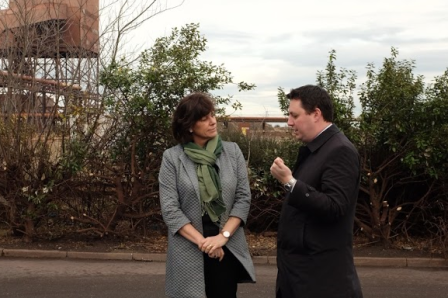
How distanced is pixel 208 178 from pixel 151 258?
19.0 feet

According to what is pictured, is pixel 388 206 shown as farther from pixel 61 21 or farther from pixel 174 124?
pixel 61 21

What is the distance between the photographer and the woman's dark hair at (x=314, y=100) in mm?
3094

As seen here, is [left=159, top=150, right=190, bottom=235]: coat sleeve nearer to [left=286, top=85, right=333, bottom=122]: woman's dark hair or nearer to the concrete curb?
[left=286, top=85, right=333, bottom=122]: woman's dark hair

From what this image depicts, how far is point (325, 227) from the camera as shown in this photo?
2.99 metres

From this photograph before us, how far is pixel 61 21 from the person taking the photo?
12.1m

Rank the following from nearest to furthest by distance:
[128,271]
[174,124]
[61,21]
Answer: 1. [174,124]
2. [128,271]
3. [61,21]

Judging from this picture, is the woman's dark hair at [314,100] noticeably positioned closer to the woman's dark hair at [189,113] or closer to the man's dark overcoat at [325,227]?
the man's dark overcoat at [325,227]

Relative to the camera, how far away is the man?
9.55 ft

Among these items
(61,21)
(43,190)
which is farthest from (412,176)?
(61,21)

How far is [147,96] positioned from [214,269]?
19.7ft

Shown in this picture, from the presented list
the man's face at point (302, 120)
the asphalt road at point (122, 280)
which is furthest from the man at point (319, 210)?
the asphalt road at point (122, 280)

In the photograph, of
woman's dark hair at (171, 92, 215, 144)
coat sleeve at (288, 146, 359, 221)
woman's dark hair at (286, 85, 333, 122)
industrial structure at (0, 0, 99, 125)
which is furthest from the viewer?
industrial structure at (0, 0, 99, 125)

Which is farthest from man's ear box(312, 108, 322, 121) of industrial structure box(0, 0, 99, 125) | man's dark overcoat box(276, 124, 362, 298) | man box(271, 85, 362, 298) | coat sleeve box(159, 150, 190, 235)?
industrial structure box(0, 0, 99, 125)

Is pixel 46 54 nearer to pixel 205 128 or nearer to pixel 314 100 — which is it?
pixel 205 128
